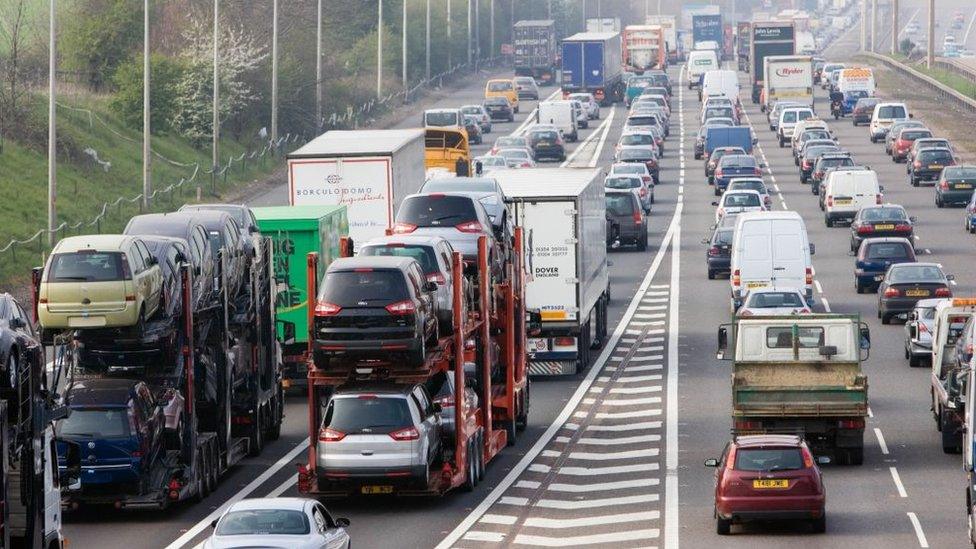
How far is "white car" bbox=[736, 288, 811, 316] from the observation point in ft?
153

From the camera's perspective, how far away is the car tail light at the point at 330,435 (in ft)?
101

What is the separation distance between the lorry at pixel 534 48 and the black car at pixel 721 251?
282 ft

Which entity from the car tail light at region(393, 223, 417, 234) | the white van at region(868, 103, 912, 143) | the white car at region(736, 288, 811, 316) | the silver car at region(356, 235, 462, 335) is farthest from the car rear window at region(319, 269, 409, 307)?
the white van at region(868, 103, 912, 143)

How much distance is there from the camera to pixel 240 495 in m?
33.5

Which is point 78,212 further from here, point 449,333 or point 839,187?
point 449,333

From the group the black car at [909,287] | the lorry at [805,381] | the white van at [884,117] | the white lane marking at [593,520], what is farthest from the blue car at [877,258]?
the white van at [884,117]

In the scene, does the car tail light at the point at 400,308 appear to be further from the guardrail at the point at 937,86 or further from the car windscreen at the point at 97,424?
the guardrail at the point at 937,86

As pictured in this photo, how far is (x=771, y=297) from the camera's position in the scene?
47469mm

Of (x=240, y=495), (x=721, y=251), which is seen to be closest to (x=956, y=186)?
(x=721, y=251)

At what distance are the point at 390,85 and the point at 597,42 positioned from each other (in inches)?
569

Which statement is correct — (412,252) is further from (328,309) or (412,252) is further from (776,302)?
(776,302)

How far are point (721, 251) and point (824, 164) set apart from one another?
22022mm

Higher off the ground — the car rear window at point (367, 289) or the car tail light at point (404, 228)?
the car tail light at point (404, 228)

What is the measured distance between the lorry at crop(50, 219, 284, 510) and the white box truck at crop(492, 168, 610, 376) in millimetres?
8222
